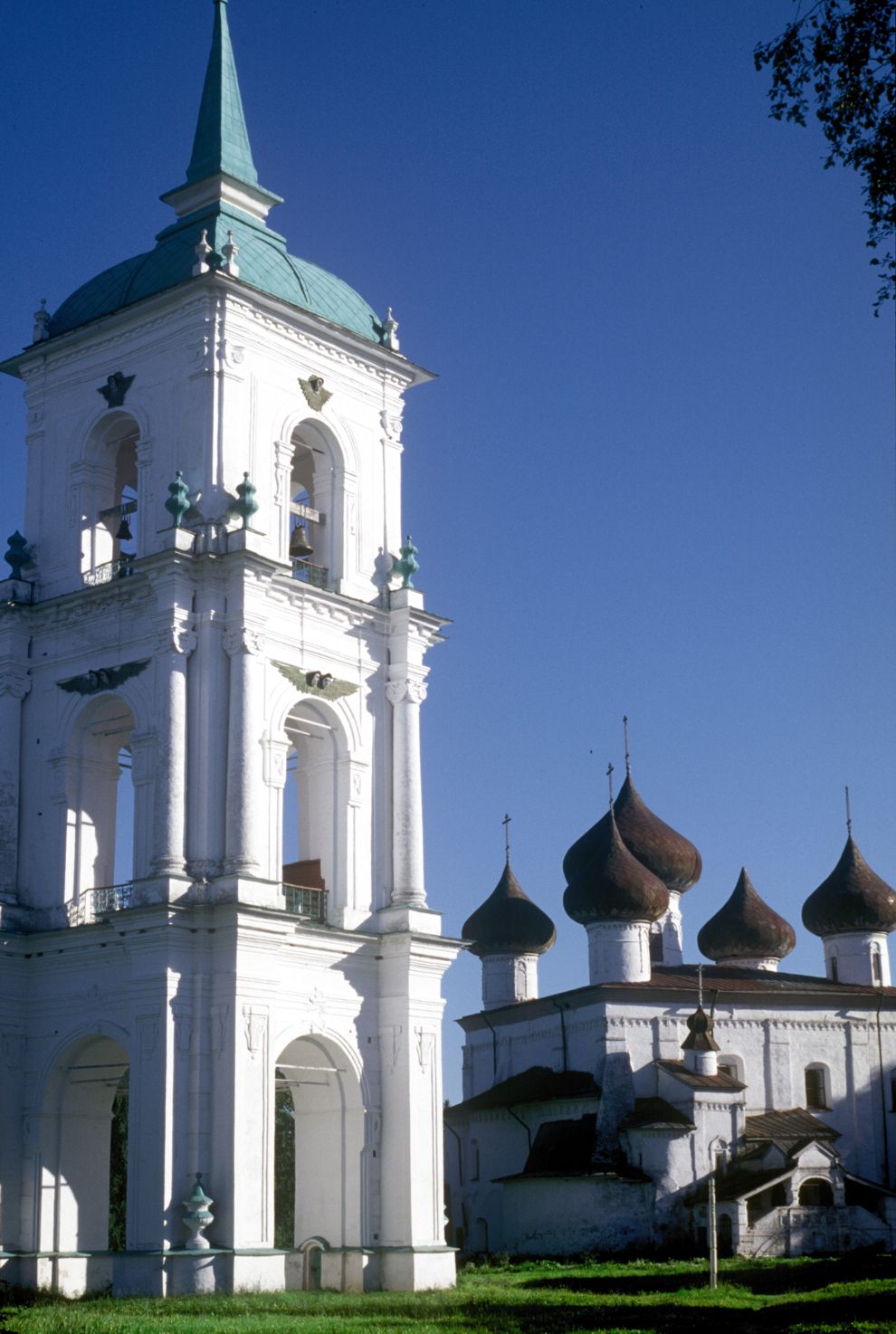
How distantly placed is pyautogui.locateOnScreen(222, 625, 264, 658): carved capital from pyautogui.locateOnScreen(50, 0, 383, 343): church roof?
Answer: 502 centimetres

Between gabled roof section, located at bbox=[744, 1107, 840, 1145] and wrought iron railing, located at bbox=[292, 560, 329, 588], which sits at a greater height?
wrought iron railing, located at bbox=[292, 560, 329, 588]

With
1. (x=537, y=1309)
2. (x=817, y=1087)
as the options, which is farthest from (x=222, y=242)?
(x=817, y=1087)

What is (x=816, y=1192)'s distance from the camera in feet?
121

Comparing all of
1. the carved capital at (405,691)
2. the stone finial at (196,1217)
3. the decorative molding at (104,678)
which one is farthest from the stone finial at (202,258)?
the stone finial at (196,1217)

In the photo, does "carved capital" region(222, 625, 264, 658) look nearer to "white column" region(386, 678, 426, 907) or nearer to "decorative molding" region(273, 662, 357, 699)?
"decorative molding" region(273, 662, 357, 699)

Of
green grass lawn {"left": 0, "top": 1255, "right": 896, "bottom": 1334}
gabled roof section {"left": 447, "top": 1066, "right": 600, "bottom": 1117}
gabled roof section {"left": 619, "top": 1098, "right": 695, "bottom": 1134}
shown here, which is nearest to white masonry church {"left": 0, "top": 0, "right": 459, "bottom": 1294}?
green grass lawn {"left": 0, "top": 1255, "right": 896, "bottom": 1334}

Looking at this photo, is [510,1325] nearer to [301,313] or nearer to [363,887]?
[363,887]

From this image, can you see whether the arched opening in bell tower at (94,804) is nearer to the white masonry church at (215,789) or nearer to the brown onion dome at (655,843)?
the white masonry church at (215,789)

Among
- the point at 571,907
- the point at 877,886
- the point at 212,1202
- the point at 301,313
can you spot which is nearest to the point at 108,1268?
the point at 212,1202

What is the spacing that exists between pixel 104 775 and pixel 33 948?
275 centimetres

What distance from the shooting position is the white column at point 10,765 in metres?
27.2

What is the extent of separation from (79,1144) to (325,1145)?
11.0ft

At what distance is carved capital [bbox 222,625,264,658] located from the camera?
85.4 ft

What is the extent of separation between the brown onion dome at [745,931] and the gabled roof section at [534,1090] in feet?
23.5
